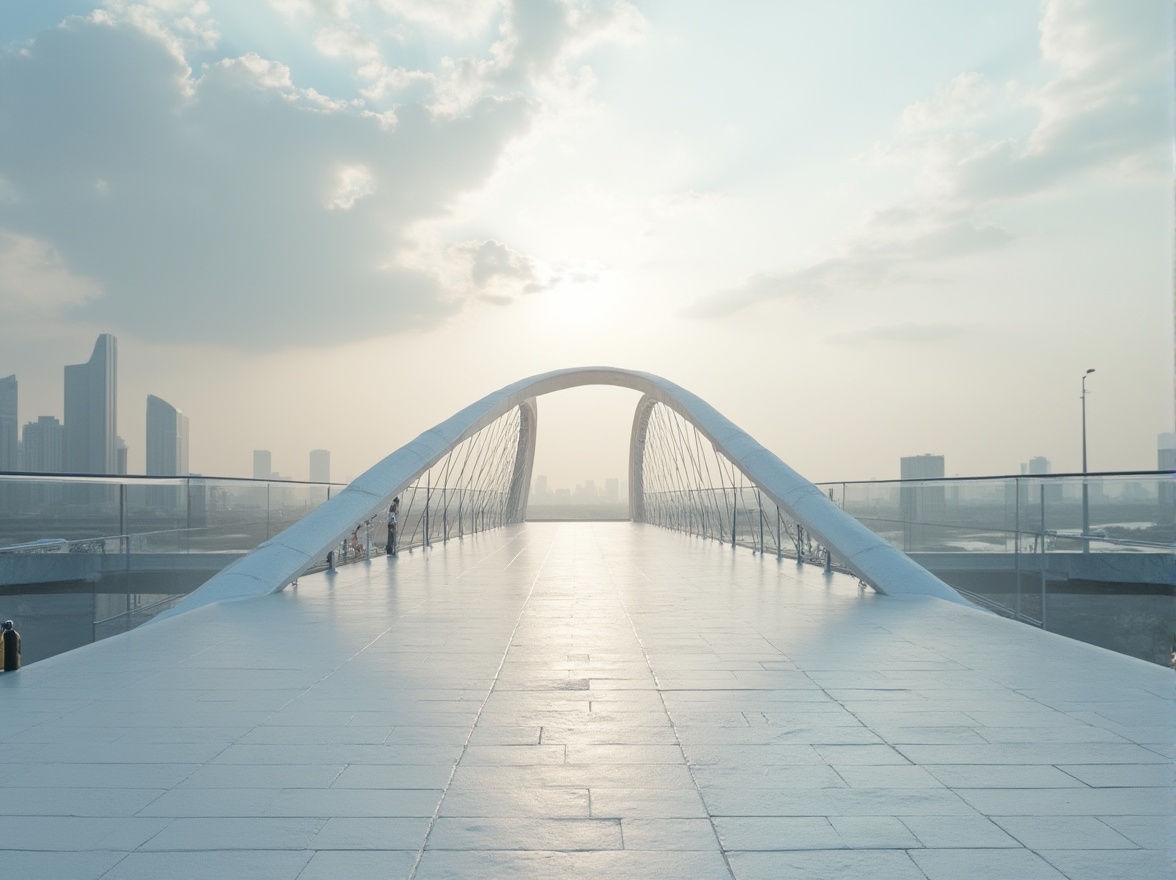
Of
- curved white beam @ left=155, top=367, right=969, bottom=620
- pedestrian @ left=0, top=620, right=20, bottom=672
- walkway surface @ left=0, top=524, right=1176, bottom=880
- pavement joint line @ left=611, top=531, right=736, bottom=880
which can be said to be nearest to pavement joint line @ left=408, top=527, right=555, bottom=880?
walkway surface @ left=0, top=524, right=1176, bottom=880

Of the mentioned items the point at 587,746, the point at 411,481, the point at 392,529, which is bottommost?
the point at 587,746

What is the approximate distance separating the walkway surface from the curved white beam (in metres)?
2.64

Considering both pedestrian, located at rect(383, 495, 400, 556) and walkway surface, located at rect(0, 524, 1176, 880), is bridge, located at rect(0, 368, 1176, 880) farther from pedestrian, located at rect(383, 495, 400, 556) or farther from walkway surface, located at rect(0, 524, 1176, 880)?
pedestrian, located at rect(383, 495, 400, 556)

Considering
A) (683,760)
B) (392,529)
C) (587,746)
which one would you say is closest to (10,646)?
(587,746)

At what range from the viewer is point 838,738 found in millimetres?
4340

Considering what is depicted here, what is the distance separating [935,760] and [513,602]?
6361mm

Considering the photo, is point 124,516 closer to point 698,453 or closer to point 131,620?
point 131,620

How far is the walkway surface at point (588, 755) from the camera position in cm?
298

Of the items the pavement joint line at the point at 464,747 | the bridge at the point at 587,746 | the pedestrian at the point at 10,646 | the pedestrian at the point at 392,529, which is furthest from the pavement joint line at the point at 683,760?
the pedestrian at the point at 392,529

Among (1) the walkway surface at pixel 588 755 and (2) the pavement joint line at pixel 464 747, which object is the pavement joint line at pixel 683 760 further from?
(2) the pavement joint line at pixel 464 747

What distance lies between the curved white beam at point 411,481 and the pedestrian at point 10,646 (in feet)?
8.74

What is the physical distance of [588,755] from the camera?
4070 millimetres

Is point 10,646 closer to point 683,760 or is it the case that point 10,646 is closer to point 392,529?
point 683,760

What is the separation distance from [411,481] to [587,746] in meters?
10.7
